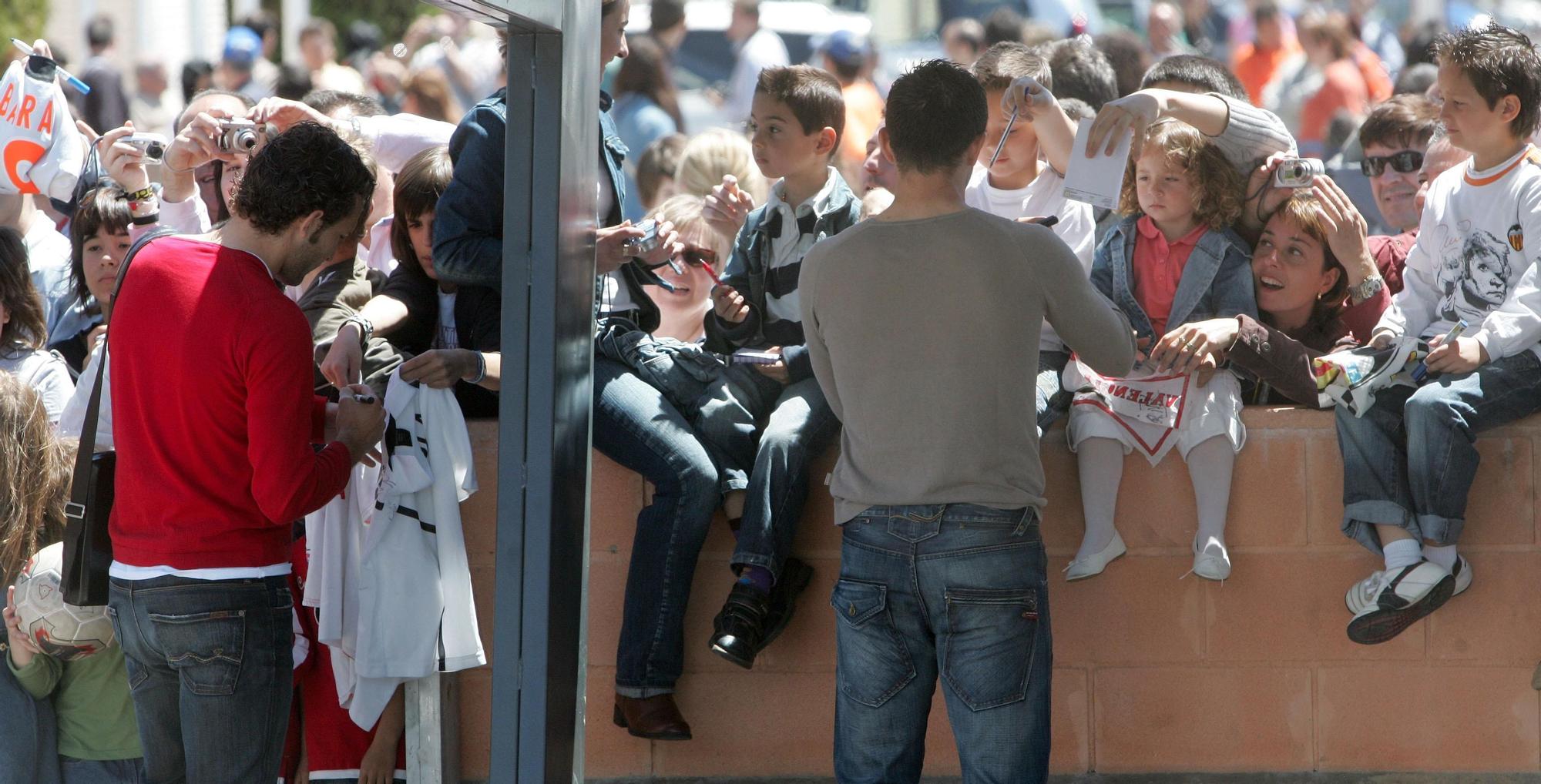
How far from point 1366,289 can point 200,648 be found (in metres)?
3.05

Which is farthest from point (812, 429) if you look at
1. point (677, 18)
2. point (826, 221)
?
point (677, 18)

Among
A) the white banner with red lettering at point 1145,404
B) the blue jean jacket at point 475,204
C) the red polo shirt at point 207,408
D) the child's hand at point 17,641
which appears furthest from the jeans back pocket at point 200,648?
the white banner with red lettering at point 1145,404

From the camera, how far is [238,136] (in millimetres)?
4246

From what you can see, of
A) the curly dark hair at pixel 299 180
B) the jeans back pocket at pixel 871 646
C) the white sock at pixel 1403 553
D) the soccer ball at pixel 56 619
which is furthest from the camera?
the white sock at pixel 1403 553

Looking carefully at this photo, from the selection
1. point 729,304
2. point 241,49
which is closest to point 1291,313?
point 729,304

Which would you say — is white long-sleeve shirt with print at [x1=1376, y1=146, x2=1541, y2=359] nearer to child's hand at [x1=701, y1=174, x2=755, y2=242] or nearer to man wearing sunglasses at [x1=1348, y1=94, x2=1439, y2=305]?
man wearing sunglasses at [x1=1348, y1=94, x2=1439, y2=305]

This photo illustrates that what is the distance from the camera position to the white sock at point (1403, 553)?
391cm

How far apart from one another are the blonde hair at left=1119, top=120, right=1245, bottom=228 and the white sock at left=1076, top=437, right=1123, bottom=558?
69cm

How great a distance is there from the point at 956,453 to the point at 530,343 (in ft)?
3.33

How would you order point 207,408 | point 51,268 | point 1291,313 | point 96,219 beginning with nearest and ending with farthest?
point 207,408 < point 1291,313 < point 96,219 < point 51,268

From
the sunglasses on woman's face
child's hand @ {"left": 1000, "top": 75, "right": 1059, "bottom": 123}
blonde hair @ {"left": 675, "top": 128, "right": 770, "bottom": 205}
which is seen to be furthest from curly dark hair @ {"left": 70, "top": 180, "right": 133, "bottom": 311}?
the sunglasses on woman's face

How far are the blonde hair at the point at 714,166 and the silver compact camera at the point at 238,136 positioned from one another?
6.11ft

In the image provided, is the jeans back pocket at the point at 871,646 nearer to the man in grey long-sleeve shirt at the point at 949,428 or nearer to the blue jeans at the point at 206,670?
the man in grey long-sleeve shirt at the point at 949,428

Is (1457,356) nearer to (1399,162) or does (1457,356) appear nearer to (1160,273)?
(1160,273)
